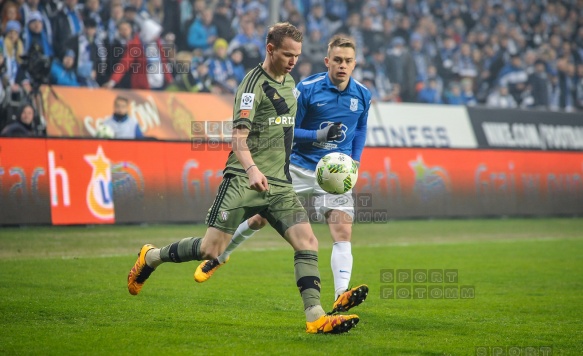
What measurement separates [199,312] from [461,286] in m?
3.46

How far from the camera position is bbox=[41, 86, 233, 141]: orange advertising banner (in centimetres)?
1496

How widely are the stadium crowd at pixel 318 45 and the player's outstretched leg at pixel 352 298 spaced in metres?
9.92

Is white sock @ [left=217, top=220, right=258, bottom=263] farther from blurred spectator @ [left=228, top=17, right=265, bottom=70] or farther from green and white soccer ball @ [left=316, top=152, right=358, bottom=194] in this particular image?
blurred spectator @ [left=228, top=17, right=265, bottom=70]

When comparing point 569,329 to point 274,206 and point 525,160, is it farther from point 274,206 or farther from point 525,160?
point 525,160

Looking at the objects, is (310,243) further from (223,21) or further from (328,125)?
(223,21)

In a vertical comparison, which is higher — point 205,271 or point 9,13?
point 9,13

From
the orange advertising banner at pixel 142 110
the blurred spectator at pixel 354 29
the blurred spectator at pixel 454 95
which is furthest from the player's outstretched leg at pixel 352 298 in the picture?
the blurred spectator at pixel 454 95

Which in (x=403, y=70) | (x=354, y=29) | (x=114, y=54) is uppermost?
(x=354, y=29)

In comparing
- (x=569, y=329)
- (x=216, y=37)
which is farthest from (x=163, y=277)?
Result: (x=216, y=37)

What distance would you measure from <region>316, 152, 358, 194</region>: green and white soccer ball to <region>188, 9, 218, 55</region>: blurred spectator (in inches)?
438

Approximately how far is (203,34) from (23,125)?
5.08m

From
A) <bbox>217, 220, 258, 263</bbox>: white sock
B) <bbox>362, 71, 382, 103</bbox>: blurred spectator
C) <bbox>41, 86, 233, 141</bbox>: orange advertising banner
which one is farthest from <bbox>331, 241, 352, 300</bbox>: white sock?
<bbox>362, 71, 382, 103</bbox>: blurred spectator

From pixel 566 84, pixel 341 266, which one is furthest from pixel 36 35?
pixel 566 84

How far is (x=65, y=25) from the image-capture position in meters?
15.9
